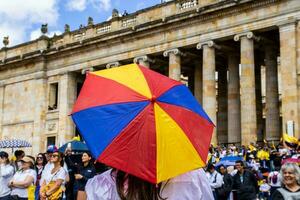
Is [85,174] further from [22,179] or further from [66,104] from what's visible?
[66,104]

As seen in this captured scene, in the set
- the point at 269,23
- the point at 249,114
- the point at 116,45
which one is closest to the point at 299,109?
the point at 249,114

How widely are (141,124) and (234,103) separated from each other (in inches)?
1138

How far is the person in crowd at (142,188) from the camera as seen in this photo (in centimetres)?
403

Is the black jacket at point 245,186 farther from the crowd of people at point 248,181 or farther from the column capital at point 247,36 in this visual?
the column capital at point 247,36

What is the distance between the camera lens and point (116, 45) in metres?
35.8

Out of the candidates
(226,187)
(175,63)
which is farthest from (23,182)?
(175,63)

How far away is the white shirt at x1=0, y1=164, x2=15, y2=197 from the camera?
34.2 ft

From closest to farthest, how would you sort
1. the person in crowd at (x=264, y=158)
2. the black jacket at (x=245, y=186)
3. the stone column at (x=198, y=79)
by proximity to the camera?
the black jacket at (x=245, y=186) → the person in crowd at (x=264, y=158) → the stone column at (x=198, y=79)

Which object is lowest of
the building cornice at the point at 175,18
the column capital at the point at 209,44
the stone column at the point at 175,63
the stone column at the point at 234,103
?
the stone column at the point at 234,103

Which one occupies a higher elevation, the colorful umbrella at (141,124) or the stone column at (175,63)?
the stone column at (175,63)

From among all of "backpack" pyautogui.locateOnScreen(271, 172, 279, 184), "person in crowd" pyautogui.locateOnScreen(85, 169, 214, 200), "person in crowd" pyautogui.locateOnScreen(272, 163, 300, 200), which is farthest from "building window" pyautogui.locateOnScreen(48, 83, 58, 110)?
"person in crowd" pyautogui.locateOnScreen(85, 169, 214, 200)

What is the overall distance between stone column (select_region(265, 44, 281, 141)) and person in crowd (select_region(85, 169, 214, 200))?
26.3 m

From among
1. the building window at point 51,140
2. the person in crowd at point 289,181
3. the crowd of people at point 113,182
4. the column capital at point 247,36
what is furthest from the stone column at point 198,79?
the person in crowd at point 289,181

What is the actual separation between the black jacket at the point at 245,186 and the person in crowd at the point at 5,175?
209 inches
